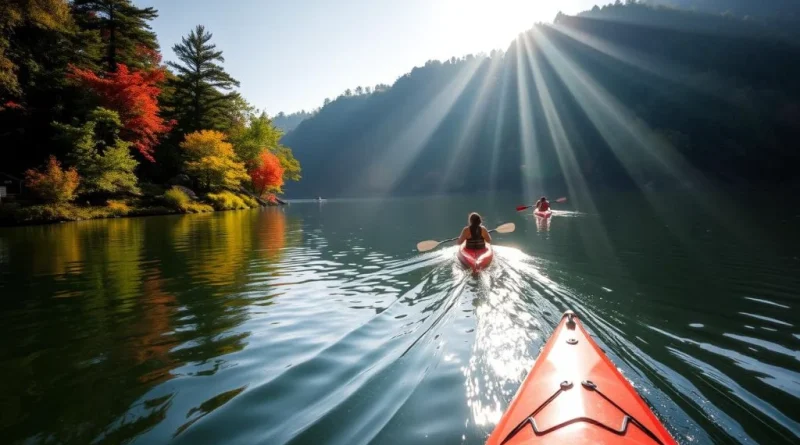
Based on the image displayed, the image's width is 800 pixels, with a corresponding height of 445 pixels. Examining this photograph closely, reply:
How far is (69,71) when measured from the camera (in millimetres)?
30953

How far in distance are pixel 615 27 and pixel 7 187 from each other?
136 m

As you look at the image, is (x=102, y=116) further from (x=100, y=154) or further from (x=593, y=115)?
(x=593, y=115)

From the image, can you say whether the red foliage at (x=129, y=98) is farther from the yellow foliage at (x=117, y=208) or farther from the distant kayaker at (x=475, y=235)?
the distant kayaker at (x=475, y=235)

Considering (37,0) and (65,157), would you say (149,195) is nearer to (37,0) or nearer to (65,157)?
(65,157)

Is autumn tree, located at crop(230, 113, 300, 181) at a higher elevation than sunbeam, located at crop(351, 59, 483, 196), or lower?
lower

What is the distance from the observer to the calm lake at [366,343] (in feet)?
11.5

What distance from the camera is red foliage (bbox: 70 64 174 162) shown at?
100 feet

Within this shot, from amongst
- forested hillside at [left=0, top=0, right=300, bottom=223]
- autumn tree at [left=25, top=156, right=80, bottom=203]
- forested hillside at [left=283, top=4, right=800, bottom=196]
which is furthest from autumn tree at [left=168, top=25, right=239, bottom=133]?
forested hillside at [left=283, top=4, right=800, bottom=196]

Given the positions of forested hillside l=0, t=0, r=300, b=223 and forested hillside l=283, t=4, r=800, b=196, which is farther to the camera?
forested hillside l=283, t=4, r=800, b=196

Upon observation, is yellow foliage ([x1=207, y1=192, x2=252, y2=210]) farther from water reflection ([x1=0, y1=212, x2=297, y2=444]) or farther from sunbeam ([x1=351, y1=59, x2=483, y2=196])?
sunbeam ([x1=351, y1=59, x2=483, y2=196])

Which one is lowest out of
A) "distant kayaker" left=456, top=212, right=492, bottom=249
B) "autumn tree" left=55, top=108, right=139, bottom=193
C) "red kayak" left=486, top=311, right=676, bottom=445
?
"red kayak" left=486, top=311, right=676, bottom=445

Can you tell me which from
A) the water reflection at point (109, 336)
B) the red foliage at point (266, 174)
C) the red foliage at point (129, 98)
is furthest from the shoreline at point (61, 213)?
the red foliage at point (266, 174)

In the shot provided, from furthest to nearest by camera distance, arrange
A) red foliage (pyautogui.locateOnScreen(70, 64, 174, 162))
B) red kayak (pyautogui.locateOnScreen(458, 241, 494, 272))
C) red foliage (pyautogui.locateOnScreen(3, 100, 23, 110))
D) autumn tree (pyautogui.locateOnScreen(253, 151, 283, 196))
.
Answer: autumn tree (pyautogui.locateOnScreen(253, 151, 283, 196)) → red foliage (pyautogui.locateOnScreen(70, 64, 174, 162)) → red foliage (pyautogui.locateOnScreen(3, 100, 23, 110)) → red kayak (pyautogui.locateOnScreen(458, 241, 494, 272))

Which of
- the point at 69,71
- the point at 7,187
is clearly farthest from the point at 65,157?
the point at 69,71
